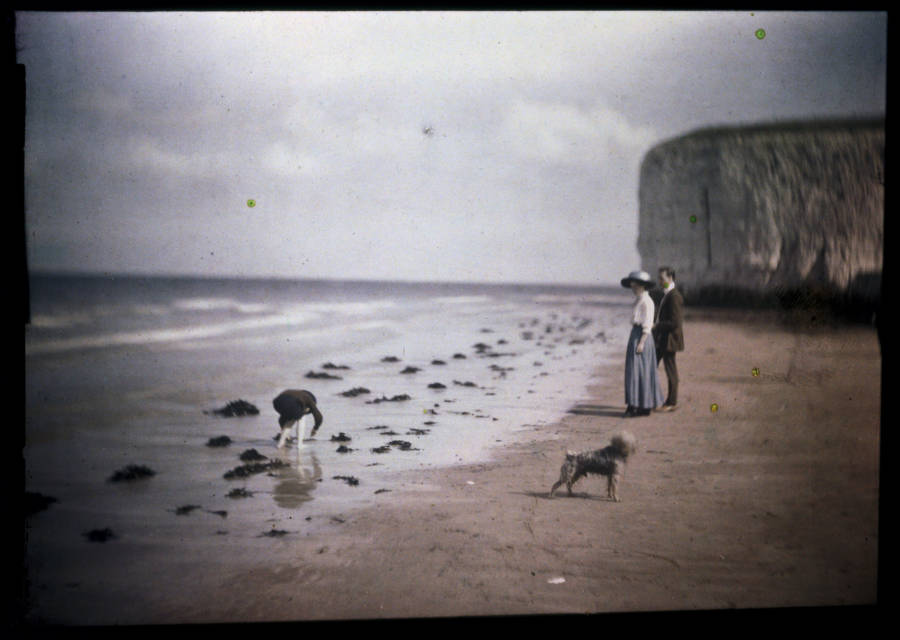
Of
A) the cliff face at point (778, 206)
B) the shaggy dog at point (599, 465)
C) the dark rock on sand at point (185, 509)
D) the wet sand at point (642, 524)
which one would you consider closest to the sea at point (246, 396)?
the dark rock on sand at point (185, 509)

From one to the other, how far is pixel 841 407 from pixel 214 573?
9.01 feet

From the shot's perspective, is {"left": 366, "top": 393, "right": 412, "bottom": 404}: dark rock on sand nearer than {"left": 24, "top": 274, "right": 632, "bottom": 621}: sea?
No

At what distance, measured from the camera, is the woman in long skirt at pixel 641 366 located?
2.86m

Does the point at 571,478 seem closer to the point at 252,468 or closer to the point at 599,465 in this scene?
the point at 599,465

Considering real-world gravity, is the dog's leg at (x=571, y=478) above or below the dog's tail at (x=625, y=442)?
below

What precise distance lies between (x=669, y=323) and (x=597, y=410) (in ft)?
1.65

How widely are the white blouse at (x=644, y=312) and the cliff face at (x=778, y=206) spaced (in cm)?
14

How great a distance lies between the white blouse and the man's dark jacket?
53mm

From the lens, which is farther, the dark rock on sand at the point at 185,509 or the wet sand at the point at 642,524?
the dark rock on sand at the point at 185,509

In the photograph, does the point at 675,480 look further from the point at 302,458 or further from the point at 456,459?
the point at 302,458

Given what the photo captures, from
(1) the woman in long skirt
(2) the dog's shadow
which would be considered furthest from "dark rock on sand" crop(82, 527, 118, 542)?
(1) the woman in long skirt

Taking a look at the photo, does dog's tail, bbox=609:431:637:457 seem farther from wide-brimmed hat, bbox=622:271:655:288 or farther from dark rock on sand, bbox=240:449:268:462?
dark rock on sand, bbox=240:449:268:462

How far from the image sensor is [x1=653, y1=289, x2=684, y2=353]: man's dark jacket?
2.89m

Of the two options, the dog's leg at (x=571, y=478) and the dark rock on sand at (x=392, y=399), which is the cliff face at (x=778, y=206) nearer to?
the dog's leg at (x=571, y=478)
